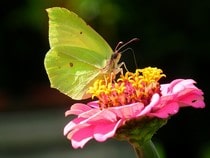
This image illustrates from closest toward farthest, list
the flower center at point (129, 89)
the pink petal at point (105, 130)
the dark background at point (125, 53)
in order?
the pink petal at point (105, 130)
the flower center at point (129, 89)
the dark background at point (125, 53)

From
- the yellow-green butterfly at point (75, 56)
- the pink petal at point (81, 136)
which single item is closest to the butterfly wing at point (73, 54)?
the yellow-green butterfly at point (75, 56)

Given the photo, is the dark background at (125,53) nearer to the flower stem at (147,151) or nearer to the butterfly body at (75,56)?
the butterfly body at (75,56)

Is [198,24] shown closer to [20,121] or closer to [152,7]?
[152,7]

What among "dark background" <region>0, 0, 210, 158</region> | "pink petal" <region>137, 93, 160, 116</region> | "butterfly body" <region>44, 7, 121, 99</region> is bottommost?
"dark background" <region>0, 0, 210, 158</region>

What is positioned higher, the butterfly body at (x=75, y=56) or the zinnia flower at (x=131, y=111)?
the butterfly body at (x=75, y=56)

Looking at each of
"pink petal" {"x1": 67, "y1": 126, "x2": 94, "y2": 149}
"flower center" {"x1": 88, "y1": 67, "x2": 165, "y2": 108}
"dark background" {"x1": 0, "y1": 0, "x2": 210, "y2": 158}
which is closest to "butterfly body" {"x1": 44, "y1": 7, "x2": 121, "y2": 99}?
"flower center" {"x1": 88, "y1": 67, "x2": 165, "y2": 108}

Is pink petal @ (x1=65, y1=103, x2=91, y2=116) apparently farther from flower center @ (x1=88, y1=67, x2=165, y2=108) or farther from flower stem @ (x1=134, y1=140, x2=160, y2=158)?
flower stem @ (x1=134, y1=140, x2=160, y2=158)

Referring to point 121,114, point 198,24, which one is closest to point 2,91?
point 198,24
